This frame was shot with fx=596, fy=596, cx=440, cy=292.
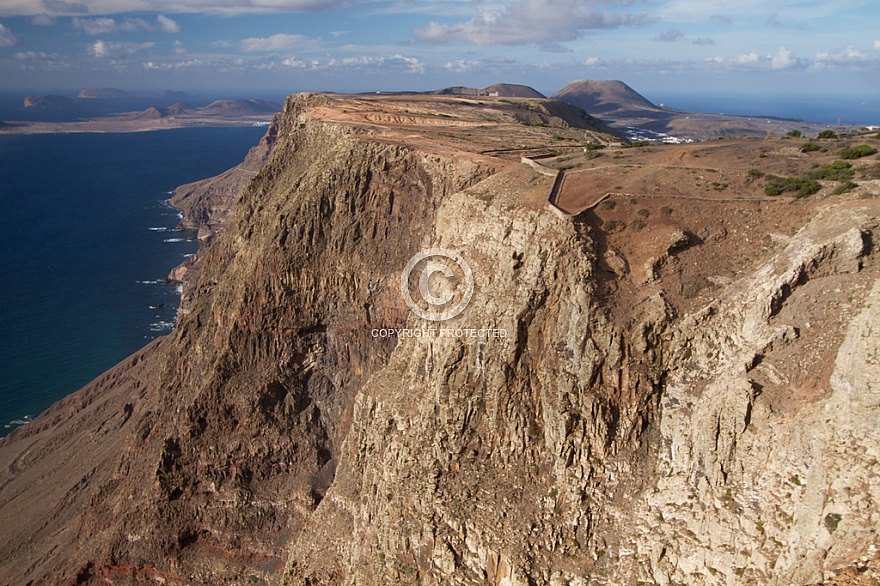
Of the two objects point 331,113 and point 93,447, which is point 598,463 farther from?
point 93,447

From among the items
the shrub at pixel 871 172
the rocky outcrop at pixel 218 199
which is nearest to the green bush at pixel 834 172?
the shrub at pixel 871 172

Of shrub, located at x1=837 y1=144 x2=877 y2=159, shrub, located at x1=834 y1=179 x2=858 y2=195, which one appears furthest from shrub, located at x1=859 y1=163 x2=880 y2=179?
shrub, located at x1=837 y1=144 x2=877 y2=159

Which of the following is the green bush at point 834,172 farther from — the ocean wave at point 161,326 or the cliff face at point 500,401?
the ocean wave at point 161,326

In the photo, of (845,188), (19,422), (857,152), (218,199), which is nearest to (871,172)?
(845,188)

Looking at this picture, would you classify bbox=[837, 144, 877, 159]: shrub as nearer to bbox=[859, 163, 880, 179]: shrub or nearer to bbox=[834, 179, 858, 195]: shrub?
bbox=[859, 163, 880, 179]: shrub

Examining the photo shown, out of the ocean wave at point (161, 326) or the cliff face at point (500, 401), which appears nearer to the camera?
the cliff face at point (500, 401)

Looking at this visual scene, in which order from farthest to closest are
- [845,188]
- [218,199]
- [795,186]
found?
[218,199] < [795,186] < [845,188]

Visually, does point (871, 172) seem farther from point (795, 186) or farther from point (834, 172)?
point (795, 186)
